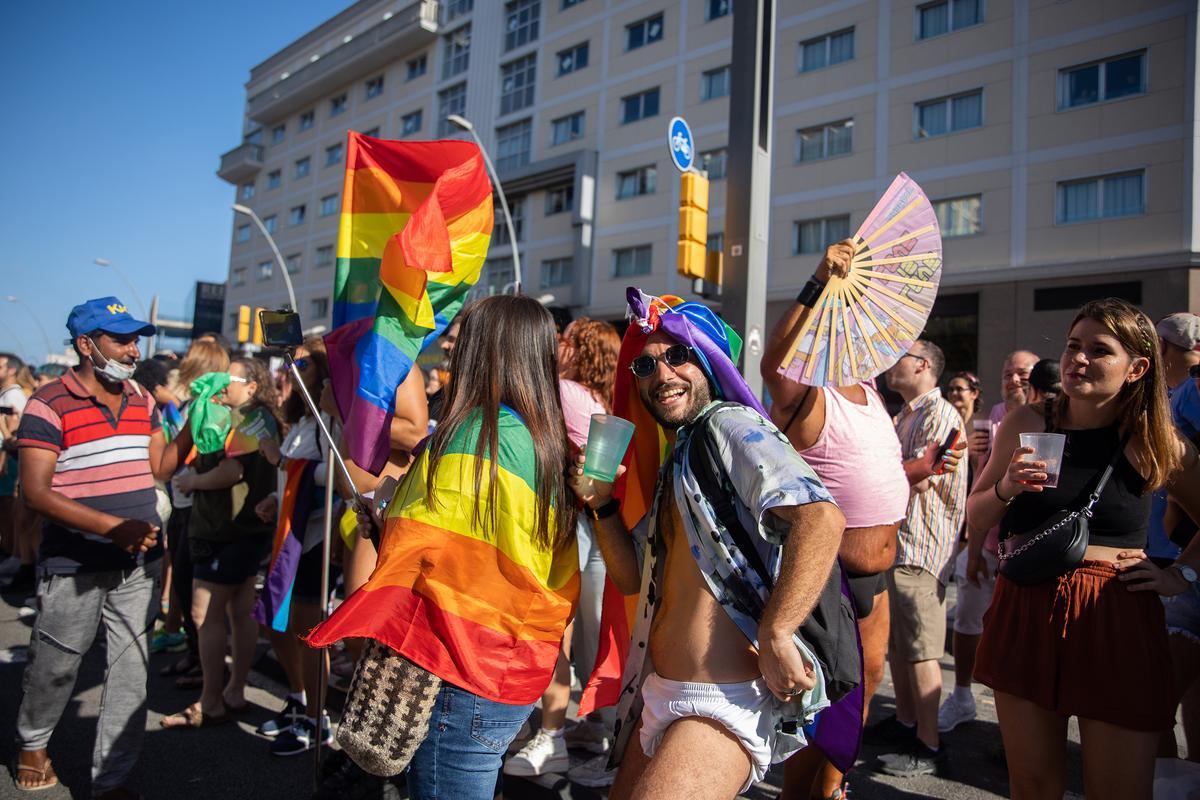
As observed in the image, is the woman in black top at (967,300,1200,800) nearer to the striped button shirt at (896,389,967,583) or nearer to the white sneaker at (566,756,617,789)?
the striped button shirt at (896,389,967,583)

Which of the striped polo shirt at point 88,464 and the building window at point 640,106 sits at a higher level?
the building window at point 640,106

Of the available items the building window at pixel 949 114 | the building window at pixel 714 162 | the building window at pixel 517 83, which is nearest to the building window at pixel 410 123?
the building window at pixel 517 83

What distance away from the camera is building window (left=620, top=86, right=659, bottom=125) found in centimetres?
2498

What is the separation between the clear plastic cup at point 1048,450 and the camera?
2506 mm

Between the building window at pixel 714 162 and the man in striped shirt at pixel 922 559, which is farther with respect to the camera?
the building window at pixel 714 162

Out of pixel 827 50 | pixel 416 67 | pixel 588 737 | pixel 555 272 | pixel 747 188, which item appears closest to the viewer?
pixel 588 737

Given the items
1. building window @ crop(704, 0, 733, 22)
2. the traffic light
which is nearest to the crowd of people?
the traffic light

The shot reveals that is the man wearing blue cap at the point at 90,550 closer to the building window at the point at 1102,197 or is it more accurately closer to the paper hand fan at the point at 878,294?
the paper hand fan at the point at 878,294

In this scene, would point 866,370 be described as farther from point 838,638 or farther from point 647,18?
point 647,18

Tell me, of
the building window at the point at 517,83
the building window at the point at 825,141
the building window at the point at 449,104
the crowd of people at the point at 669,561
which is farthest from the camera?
the building window at the point at 449,104

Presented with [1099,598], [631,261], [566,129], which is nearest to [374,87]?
[566,129]

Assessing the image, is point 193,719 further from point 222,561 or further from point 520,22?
point 520,22

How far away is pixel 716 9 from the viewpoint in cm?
2355

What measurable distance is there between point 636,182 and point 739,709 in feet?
80.4
